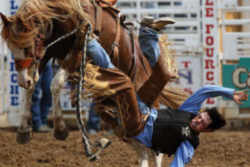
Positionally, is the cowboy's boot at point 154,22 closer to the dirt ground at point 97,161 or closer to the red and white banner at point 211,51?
the dirt ground at point 97,161

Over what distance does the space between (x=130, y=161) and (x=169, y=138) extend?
1.54m

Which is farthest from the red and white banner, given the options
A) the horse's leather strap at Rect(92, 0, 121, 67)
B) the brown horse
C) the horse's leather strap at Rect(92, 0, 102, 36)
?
the horse's leather strap at Rect(92, 0, 102, 36)

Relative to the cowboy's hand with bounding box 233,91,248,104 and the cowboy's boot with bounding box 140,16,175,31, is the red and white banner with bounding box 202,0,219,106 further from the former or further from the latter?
the cowboy's hand with bounding box 233,91,248,104

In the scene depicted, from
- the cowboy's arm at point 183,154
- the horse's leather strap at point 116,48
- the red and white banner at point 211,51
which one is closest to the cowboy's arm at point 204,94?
the cowboy's arm at point 183,154

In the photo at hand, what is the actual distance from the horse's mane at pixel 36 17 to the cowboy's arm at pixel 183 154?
1.27 metres

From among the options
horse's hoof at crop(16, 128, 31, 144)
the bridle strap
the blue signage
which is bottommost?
the blue signage

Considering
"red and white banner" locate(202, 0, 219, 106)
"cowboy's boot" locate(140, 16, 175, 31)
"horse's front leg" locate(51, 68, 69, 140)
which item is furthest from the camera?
"red and white banner" locate(202, 0, 219, 106)

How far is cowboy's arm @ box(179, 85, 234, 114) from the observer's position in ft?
11.3

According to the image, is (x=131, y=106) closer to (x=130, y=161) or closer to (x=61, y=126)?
(x=61, y=126)

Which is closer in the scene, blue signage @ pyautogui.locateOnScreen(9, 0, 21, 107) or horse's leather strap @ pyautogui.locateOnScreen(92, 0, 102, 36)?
horse's leather strap @ pyautogui.locateOnScreen(92, 0, 102, 36)

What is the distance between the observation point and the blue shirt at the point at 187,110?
11.4 feet

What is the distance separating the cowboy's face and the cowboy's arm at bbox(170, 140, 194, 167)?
→ 0.14 metres

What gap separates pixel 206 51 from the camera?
305 inches

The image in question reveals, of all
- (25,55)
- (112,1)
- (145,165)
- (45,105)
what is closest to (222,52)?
(45,105)
